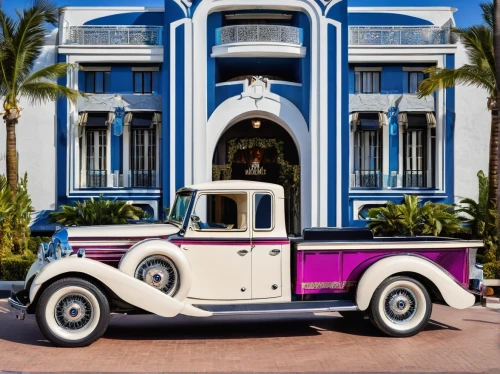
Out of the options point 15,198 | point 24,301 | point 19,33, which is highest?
point 19,33

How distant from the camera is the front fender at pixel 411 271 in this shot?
8531 mm

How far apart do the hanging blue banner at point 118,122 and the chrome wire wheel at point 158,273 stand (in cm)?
1405

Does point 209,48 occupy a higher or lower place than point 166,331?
higher

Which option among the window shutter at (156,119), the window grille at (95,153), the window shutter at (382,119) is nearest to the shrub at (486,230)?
the window shutter at (382,119)

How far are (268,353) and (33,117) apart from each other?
54.8 ft

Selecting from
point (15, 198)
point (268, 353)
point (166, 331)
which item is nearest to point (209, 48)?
point (15, 198)

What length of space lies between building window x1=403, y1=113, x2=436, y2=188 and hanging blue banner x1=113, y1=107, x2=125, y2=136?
9936 millimetres

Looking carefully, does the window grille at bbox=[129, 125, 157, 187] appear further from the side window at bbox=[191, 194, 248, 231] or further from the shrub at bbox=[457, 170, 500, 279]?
the side window at bbox=[191, 194, 248, 231]

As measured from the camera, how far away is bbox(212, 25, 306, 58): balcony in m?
20.4

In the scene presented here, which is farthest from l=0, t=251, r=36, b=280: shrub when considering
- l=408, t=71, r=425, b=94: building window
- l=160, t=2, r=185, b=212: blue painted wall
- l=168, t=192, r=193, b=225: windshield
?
l=408, t=71, r=425, b=94: building window

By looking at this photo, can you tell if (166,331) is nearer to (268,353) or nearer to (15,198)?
(268,353)

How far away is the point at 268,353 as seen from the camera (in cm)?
783

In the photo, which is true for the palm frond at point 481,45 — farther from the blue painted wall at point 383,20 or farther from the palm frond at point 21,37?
the palm frond at point 21,37

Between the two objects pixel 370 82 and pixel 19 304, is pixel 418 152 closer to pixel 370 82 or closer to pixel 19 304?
pixel 370 82
